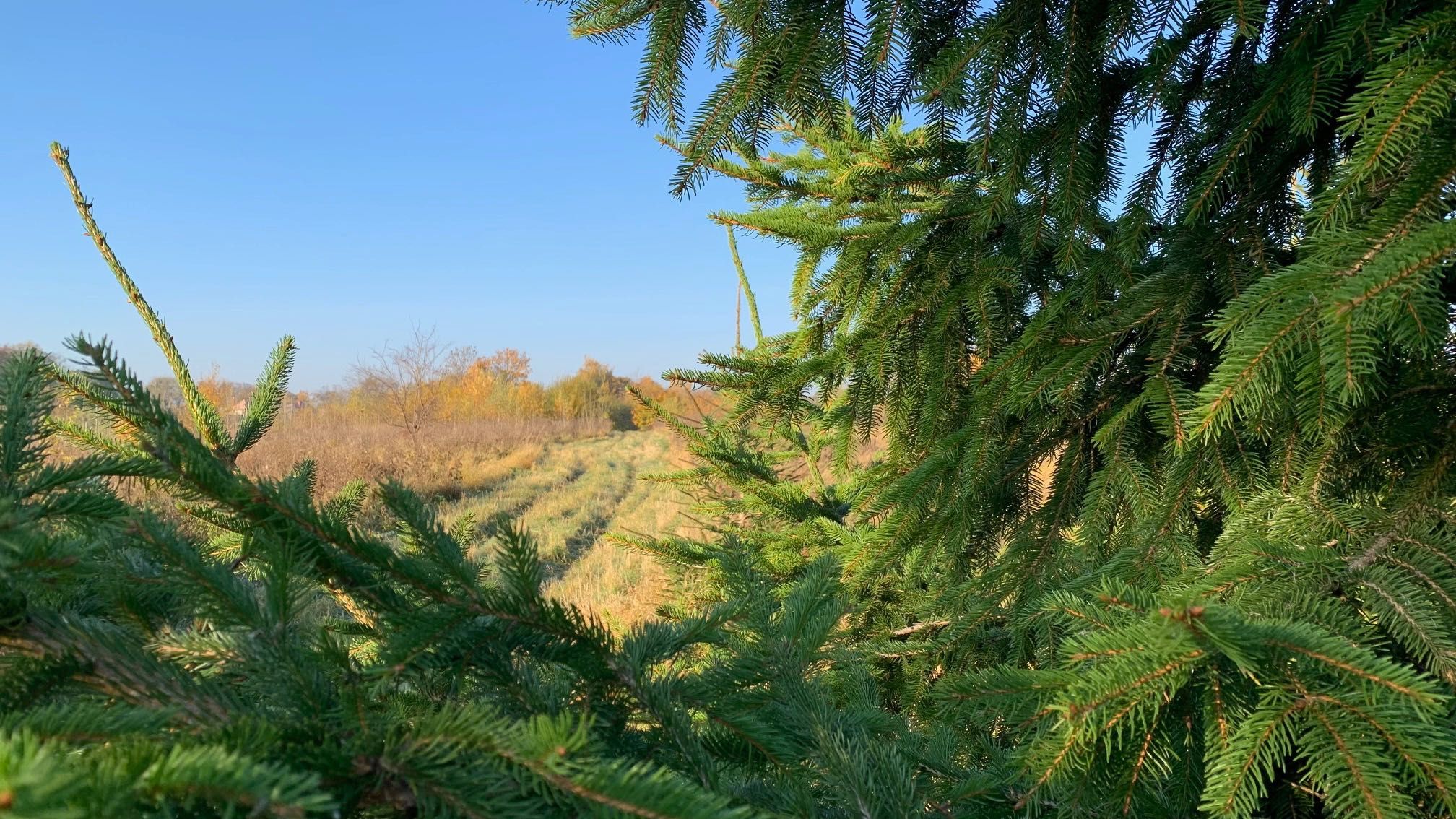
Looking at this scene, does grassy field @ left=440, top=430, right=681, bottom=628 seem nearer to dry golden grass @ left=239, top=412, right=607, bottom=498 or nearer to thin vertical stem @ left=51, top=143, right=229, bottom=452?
dry golden grass @ left=239, top=412, right=607, bottom=498

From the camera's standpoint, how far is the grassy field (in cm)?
802

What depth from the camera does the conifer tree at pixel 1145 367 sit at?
0.76m

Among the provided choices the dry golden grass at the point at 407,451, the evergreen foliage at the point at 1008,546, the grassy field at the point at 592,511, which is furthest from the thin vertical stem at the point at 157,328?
the dry golden grass at the point at 407,451

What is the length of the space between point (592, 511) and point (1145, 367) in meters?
12.7

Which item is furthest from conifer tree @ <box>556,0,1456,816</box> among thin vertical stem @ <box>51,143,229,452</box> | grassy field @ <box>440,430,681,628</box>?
grassy field @ <box>440,430,681,628</box>

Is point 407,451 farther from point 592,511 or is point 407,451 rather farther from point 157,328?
point 157,328

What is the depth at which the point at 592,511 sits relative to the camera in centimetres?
1355

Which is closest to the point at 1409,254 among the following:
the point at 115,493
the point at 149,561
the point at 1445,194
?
the point at 1445,194

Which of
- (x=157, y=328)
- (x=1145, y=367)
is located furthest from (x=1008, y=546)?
(x=157, y=328)

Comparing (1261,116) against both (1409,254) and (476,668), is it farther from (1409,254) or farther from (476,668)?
(476,668)

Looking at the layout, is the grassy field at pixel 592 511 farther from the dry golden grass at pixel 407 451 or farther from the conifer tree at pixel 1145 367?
the conifer tree at pixel 1145 367

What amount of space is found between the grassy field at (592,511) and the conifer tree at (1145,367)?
2240 mm

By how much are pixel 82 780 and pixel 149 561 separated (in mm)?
712

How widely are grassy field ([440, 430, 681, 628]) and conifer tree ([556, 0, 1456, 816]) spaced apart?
2.24 metres
